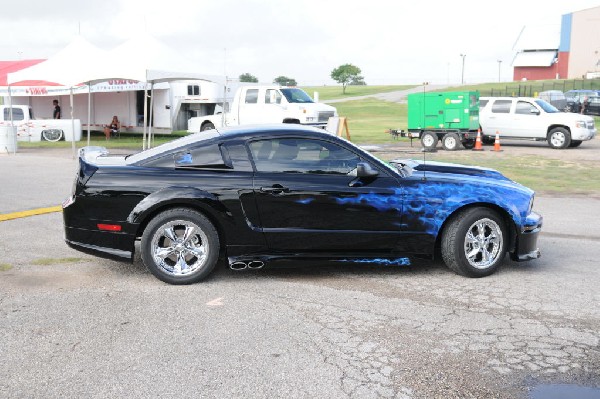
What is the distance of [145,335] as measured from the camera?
4801mm

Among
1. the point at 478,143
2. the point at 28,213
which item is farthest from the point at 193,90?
the point at 28,213

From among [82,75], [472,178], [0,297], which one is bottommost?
[0,297]

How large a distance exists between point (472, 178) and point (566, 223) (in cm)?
358

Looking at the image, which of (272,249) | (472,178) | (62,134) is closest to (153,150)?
(272,249)

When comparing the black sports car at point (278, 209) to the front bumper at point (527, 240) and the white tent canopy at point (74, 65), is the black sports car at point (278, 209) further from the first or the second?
the white tent canopy at point (74, 65)

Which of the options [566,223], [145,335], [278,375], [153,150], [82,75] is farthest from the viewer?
[82,75]

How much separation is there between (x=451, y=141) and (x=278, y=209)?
55.7 feet

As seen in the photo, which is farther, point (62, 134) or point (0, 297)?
point (62, 134)

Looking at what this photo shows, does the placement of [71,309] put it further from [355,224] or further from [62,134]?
[62,134]

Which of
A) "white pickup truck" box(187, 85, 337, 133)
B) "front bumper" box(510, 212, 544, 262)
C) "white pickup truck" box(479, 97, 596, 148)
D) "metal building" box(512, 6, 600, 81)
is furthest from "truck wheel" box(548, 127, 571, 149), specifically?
"metal building" box(512, 6, 600, 81)

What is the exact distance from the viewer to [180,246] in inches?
239

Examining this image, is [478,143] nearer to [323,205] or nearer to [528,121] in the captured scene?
[528,121]

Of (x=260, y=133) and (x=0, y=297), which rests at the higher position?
(x=260, y=133)

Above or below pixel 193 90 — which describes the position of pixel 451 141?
below
